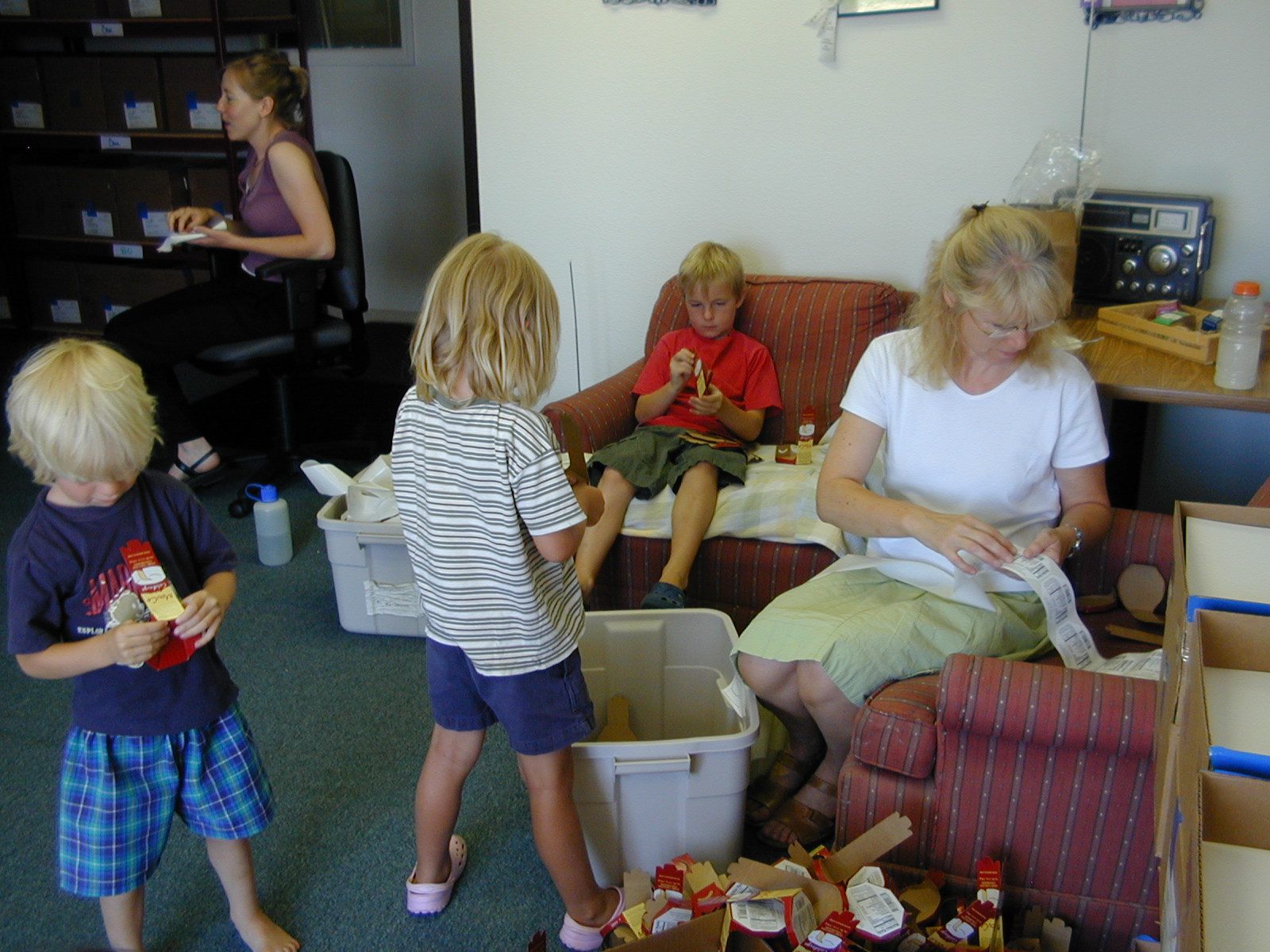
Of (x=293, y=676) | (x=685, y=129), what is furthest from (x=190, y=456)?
(x=685, y=129)

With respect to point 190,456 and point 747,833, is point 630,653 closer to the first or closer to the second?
point 747,833

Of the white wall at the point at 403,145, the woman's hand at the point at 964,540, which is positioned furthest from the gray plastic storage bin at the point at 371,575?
the white wall at the point at 403,145

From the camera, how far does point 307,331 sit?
3.34 meters

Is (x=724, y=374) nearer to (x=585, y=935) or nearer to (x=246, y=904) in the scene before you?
(x=585, y=935)

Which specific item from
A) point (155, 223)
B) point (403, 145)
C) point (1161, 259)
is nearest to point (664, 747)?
point (1161, 259)

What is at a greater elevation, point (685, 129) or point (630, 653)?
point (685, 129)

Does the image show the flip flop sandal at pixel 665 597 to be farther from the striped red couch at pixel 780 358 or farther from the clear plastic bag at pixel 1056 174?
the clear plastic bag at pixel 1056 174

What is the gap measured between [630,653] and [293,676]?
0.91 m

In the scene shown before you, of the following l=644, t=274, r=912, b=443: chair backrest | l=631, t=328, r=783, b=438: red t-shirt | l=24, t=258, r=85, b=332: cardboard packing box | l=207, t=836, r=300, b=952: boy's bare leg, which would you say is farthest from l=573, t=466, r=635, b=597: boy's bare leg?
l=24, t=258, r=85, b=332: cardboard packing box

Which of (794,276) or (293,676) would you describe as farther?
(794,276)

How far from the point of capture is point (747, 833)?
1980 millimetres

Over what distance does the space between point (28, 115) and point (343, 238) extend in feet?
7.18

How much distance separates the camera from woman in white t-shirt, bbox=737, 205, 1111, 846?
1.77 metres

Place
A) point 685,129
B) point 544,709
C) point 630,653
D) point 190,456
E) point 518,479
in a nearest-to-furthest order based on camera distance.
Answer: point 518,479 → point 544,709 → point 630,653 → point 685,129 → point 190,456
